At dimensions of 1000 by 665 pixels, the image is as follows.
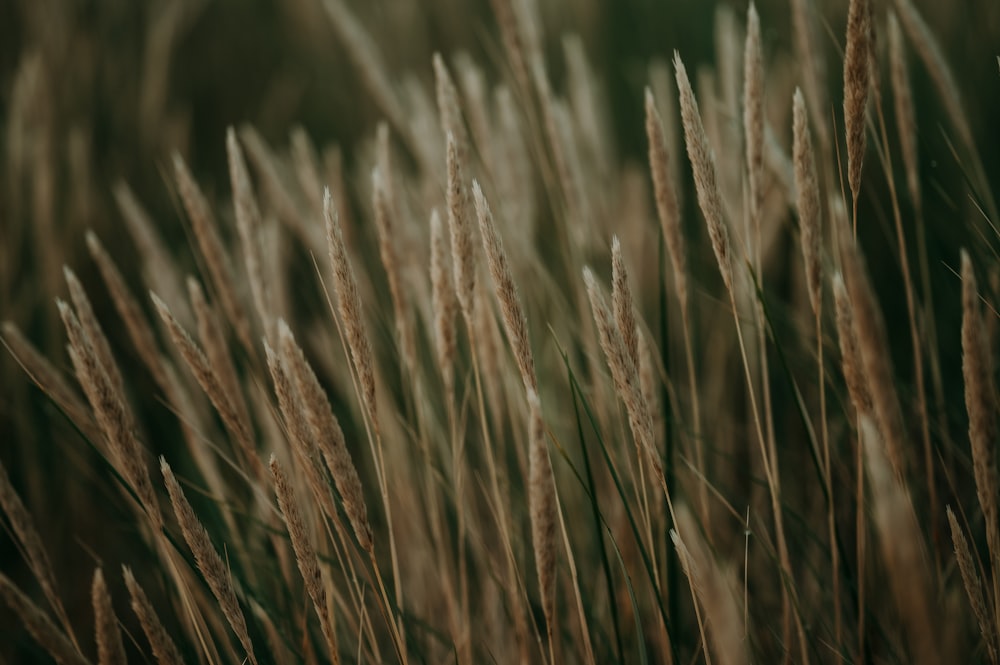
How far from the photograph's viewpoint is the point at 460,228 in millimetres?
709

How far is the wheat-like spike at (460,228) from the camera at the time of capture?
691 millimetres

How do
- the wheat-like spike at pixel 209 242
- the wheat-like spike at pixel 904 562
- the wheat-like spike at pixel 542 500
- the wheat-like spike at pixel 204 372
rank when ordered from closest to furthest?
1. the wheat-like spike at pixel 904 562
2. the wheat-like spike at pixel 542 500
3. the wheat-like spike at pixel 204 372
4. the wheat-like spike at pixel 209 242

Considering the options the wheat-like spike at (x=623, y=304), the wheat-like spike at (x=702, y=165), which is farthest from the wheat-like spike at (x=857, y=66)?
the wheat-like spike at (x=623, y=304)

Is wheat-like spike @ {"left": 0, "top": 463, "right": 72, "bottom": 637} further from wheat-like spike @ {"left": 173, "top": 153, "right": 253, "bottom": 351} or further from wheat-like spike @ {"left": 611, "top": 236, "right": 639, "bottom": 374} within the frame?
wheat-like spike @ {"left": 611, "top": 236, "right": 639, "bottom": 374}

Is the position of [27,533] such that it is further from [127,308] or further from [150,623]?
[127,308]

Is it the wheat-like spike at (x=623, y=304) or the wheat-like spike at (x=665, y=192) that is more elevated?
the wheat-like spike at (x=665, y=192)

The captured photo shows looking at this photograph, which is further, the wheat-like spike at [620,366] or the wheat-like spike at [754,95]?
the wheat-like spike at [754,95]

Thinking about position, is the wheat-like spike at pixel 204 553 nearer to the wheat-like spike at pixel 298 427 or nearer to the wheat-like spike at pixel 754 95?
the wheat-like spike at pixel 298 427

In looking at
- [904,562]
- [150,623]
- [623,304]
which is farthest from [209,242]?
[904,562]

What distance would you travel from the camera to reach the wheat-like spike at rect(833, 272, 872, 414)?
2.10 feet

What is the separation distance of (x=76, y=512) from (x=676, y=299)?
49.6 inches

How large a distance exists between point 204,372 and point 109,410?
0.34 ft

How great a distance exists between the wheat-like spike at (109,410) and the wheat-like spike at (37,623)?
0.13 m

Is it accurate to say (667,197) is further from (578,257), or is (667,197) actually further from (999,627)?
(999,627)
